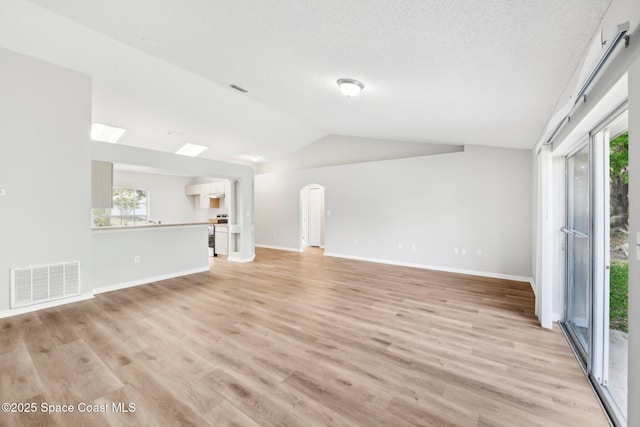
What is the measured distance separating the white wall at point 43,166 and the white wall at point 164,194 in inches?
181

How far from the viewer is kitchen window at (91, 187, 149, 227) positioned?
7.88 metres

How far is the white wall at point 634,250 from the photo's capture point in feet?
3.65

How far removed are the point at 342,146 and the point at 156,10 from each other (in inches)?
237

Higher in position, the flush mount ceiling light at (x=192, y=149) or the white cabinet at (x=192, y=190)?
the flush mount ceiling light at (x=192, y=149)

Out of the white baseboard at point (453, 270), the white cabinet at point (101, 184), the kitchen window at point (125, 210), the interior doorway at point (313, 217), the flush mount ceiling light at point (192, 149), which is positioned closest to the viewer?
the white cabinet at point (101, 184)

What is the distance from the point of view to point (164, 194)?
891cm

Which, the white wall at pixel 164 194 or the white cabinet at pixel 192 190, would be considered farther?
the white cabinet at pixel 192 190

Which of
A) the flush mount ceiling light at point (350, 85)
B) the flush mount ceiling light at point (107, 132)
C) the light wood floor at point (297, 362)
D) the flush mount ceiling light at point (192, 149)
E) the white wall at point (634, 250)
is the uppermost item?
the flush mount ceiling light at point (192, 149)

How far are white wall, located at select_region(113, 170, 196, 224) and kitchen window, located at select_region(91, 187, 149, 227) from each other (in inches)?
6.3

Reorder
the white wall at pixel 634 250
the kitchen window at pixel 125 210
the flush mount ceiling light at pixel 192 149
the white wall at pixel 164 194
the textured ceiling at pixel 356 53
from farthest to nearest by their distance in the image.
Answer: the white wall at pixel 164 194
the kitchen window at pixel 125 210
the flush mount ceiling light at pixel 192 149
the textured ceiling at pixel 356 53
the white wall at pixel 634 250

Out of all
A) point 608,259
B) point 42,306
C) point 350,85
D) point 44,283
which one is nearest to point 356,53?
point 350,85

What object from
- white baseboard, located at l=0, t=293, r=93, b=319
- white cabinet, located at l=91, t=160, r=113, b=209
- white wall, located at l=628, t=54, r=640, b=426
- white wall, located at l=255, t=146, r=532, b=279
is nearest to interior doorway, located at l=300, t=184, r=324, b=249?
white wall, located at l=255, t=146, r=532, b=279

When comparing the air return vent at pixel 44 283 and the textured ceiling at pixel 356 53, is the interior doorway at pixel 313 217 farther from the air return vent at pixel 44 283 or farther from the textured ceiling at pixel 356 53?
the air return vent at pixel 44 283

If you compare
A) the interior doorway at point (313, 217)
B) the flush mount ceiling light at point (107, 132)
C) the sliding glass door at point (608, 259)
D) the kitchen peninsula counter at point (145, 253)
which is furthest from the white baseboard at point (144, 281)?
the sliding glass door at point (608, 259)
